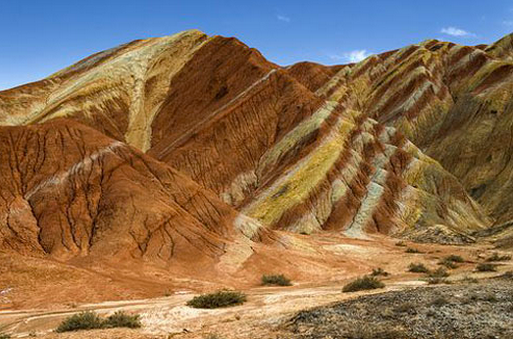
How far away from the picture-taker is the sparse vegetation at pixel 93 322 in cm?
1403

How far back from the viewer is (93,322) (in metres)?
14.2

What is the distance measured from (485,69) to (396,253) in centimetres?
7282

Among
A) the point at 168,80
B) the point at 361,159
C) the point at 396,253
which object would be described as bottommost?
the point at 396,253

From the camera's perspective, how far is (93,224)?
30125mm

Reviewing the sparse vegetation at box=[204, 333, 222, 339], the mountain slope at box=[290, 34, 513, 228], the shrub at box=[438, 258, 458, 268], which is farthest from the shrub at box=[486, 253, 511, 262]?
the mountain slope at box=[290, 34, 513, 228]

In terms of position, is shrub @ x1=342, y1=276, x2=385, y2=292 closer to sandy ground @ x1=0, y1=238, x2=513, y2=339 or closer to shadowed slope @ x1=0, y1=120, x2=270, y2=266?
sandy ground @ x1=0, y1=238, x2=513, y2=339

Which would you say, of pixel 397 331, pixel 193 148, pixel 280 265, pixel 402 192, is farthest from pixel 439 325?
pixel 193 148

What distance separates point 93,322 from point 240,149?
53.6 metres

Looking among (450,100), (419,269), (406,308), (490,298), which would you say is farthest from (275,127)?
(406,308)

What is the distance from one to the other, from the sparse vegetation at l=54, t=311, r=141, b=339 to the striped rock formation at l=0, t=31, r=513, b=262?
44.2 feet

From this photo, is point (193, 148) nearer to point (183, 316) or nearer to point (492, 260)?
point (492, 260)

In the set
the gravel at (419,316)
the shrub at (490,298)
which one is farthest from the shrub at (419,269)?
the shrub at (490,298)

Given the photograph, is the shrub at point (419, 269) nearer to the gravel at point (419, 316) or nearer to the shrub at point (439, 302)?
the gravel at point (419, 316)

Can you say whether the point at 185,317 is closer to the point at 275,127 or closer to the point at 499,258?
the point at 499,258
